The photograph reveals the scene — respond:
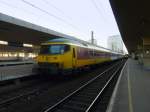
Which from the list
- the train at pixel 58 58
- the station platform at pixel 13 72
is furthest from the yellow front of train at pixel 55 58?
the station platform at pixel 13 72

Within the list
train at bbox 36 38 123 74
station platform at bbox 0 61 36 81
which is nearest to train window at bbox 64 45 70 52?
train at bbox 36 38 123 74

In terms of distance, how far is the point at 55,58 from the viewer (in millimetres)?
15734

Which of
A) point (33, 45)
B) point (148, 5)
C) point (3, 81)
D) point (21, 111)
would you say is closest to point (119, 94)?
point (21, 111)

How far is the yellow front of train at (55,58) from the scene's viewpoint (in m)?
15.4

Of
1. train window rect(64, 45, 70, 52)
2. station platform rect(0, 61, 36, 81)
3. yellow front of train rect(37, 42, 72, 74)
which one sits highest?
train window rect(64, 45, 70, 52)

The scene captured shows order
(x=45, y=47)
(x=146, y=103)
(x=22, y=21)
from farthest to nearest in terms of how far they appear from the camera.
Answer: (x=22, y=21) < (x=45, y=47) < (x=146, y=103)

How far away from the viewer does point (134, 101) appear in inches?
396

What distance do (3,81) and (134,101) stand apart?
7152mm

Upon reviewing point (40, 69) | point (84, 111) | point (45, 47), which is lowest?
point (84, 111)

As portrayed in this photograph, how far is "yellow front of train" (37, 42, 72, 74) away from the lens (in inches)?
604

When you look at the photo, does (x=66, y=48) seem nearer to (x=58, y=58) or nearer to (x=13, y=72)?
(x=58, y=58)

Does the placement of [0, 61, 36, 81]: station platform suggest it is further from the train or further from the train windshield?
the train windshield

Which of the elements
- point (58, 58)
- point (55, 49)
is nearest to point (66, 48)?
point (55, 49)

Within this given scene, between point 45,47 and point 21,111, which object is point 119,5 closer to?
point 45,47
